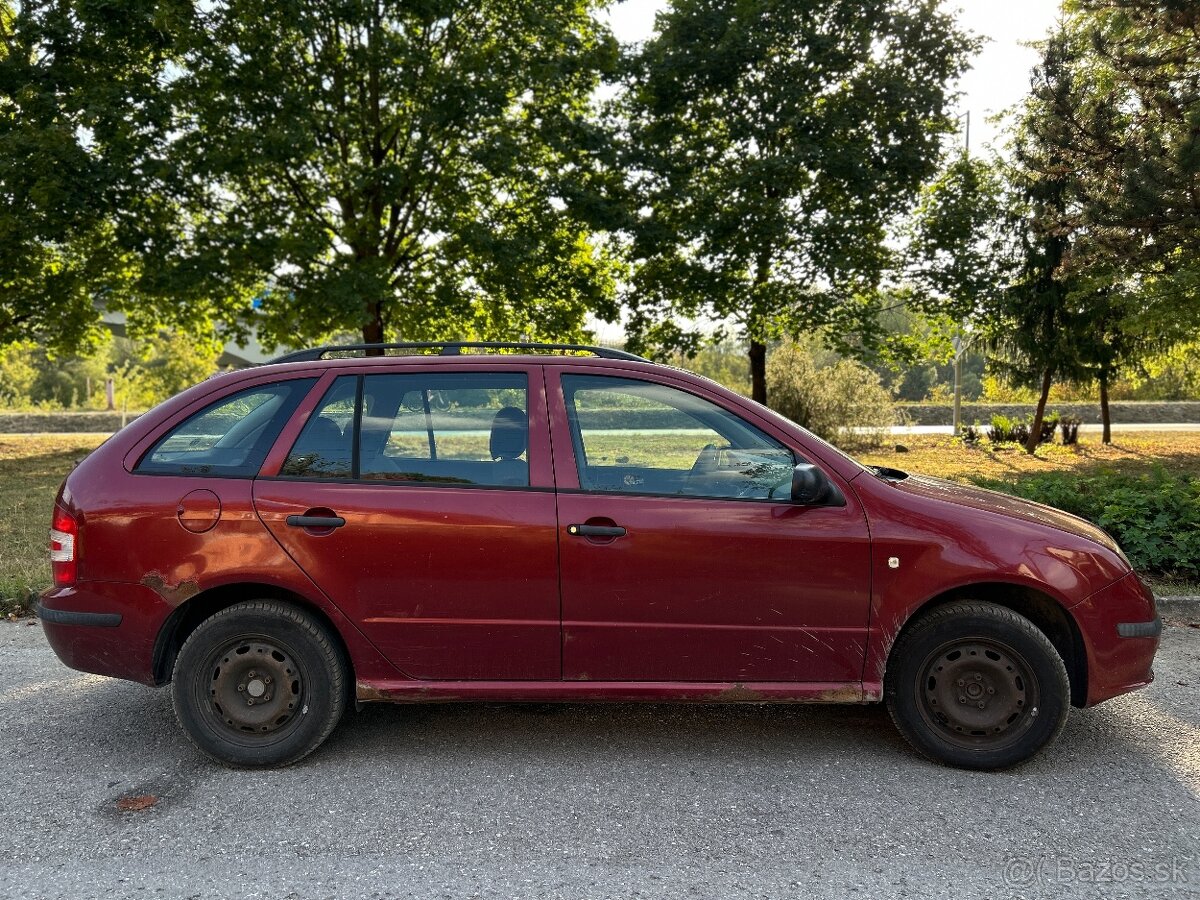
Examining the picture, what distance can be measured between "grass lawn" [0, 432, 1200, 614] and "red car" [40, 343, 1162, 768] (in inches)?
139

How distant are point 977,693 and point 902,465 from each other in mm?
13449

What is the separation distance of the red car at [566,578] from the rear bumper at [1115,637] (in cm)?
1

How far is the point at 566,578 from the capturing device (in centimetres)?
368

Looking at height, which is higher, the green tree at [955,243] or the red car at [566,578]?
the green tree at [955,243]

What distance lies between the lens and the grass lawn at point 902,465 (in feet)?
24.7

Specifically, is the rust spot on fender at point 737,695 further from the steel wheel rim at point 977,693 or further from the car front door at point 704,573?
the steel wheel rim at point 977,693

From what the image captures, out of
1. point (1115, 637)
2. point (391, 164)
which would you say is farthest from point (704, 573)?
point (391, 164)

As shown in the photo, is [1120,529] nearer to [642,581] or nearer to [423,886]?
[642,581]

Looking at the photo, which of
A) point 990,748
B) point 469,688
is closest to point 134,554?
point 469,688

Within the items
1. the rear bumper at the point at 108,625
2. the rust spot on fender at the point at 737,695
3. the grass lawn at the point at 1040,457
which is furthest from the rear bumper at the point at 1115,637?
the grass lawn at the point at 1040,457

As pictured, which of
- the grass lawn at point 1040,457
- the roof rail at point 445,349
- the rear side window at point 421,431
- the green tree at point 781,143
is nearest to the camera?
the rear side window at point 421,431

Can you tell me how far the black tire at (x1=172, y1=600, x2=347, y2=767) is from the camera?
3.76 metres

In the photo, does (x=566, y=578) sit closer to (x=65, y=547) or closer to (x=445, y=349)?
(x=445, y=349)

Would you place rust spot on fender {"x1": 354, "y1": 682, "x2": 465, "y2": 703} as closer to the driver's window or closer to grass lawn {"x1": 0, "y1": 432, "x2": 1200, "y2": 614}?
the driver's window
